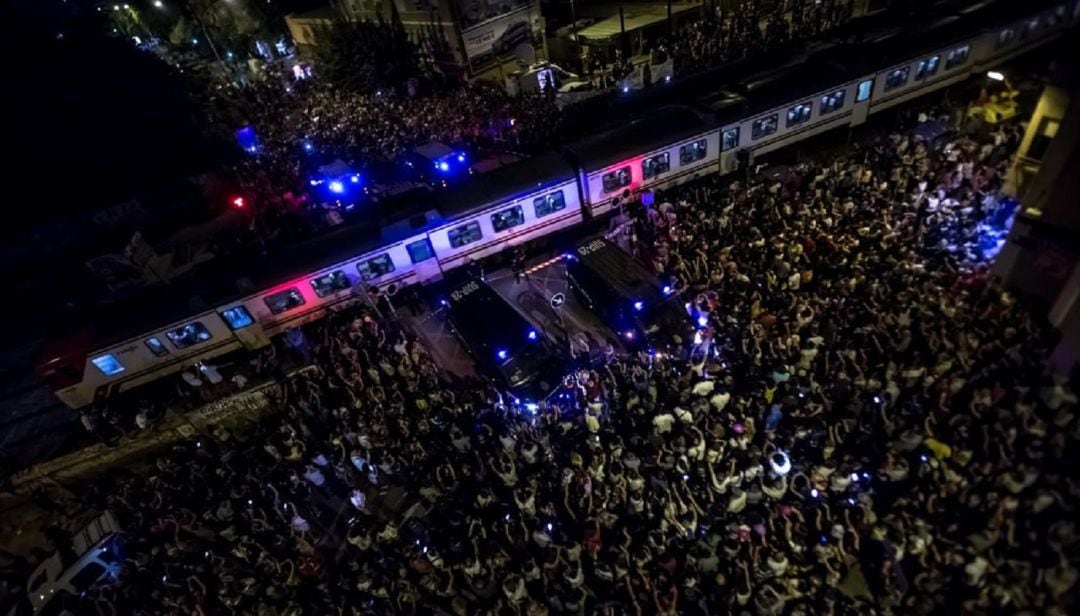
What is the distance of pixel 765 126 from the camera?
69.2ft

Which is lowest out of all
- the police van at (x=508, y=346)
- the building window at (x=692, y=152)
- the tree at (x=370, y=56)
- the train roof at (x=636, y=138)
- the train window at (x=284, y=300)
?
the police van at (x=508, y=346)

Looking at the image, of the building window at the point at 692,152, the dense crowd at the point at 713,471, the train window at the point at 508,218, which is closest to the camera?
the dense crowd at the point at 713,471

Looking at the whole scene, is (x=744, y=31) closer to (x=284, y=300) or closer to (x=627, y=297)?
(x=627, y=297)

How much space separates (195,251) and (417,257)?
39.6ft

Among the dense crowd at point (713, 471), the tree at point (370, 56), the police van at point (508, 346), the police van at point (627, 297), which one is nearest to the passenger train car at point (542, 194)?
the police van at point (627, 297)

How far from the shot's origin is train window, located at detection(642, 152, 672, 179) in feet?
66.8

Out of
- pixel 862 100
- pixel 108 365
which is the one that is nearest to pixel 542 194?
pixel 862 100

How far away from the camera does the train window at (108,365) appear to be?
16.9 m

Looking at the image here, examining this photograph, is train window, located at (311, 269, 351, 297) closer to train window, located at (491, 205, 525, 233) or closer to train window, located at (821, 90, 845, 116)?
train window, located at (491, 205, 525, 233)

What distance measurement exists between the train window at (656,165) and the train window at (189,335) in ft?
54.4

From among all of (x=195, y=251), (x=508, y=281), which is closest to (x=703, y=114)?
(x=508, y=281)

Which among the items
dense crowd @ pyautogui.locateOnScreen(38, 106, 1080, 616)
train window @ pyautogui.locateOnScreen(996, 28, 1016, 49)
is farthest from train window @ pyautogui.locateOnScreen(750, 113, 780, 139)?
train window @ pyautogui.locateOnScreen(996, 28, 1016, 49)

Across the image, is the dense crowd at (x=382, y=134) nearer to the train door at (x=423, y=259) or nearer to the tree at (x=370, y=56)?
the tree at (x=370, y=56)

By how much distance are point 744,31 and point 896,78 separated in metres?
12.8
